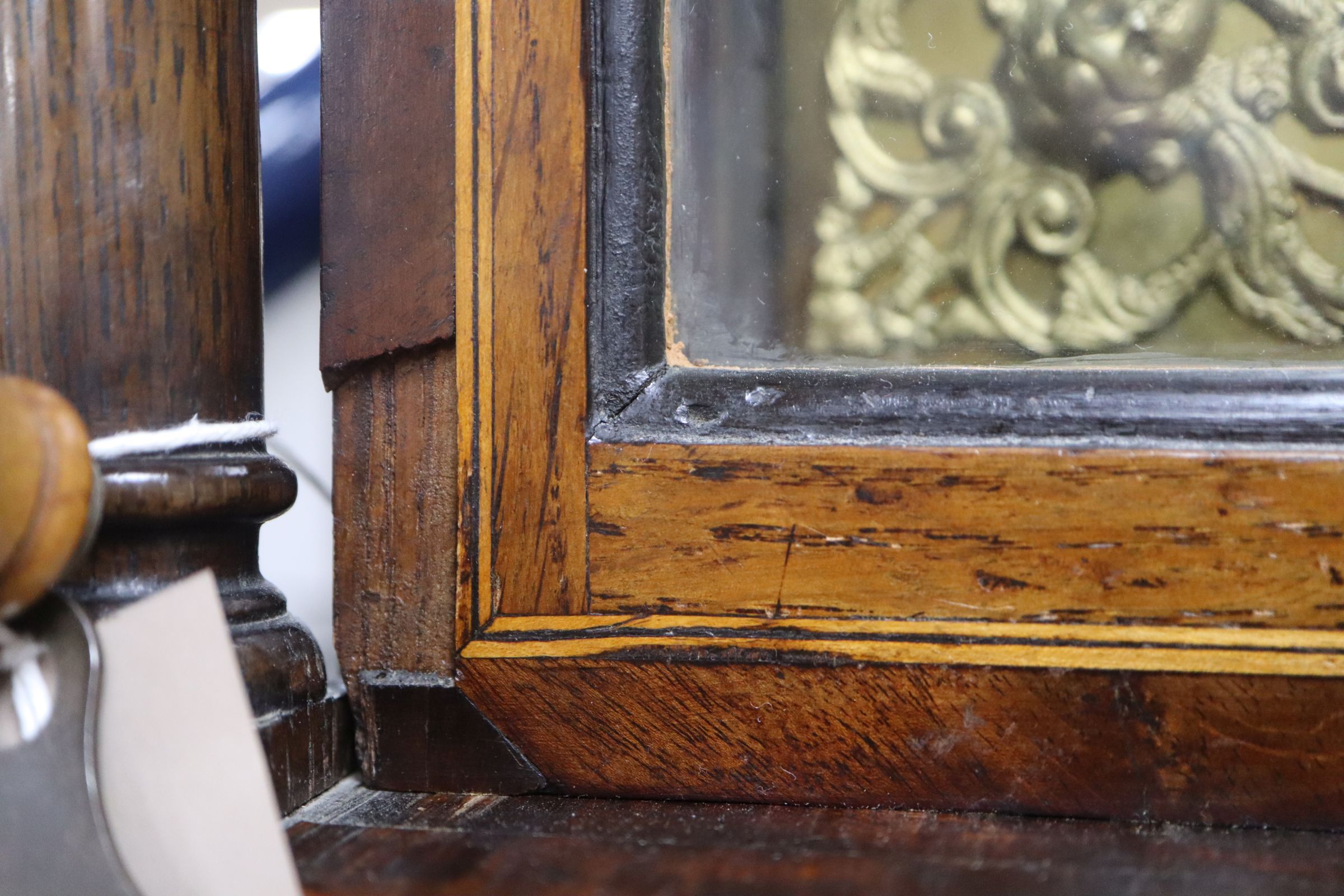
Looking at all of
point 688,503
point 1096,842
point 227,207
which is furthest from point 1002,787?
point 227,207

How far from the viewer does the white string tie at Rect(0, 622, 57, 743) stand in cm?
31

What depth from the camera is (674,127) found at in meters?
0.43

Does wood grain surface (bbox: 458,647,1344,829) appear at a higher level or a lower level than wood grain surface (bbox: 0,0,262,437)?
lower

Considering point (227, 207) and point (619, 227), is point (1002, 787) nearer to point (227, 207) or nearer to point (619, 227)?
point (619, 227)

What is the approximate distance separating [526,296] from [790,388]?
116mm

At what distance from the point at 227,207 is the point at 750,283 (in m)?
0.22

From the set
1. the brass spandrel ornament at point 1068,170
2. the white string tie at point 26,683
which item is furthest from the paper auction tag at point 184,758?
the brass spandrel ornament at point 1068,170

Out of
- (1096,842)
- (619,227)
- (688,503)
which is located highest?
(619,227)

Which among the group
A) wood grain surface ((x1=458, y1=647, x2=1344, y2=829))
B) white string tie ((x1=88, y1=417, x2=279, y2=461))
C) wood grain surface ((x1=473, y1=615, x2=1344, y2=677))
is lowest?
wood grain surface ((x1=458, y1=647, x2=1344, y2=829))

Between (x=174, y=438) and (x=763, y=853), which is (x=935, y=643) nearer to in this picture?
(x=763, y=853)

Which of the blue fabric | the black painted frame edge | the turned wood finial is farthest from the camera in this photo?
the blue fabric

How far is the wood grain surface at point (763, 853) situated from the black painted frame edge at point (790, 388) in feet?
0.47

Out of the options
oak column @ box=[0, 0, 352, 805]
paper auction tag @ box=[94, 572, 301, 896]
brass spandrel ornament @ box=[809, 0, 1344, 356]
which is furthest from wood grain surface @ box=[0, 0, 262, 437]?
brass spandrel ornament @ box=[809, 0, 1344, 356]

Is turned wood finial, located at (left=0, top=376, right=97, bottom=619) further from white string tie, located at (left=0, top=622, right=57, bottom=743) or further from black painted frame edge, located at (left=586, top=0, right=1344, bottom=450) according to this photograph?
black painted frame edge, located at (left=586, top=0, right=1344, bottom=450)
